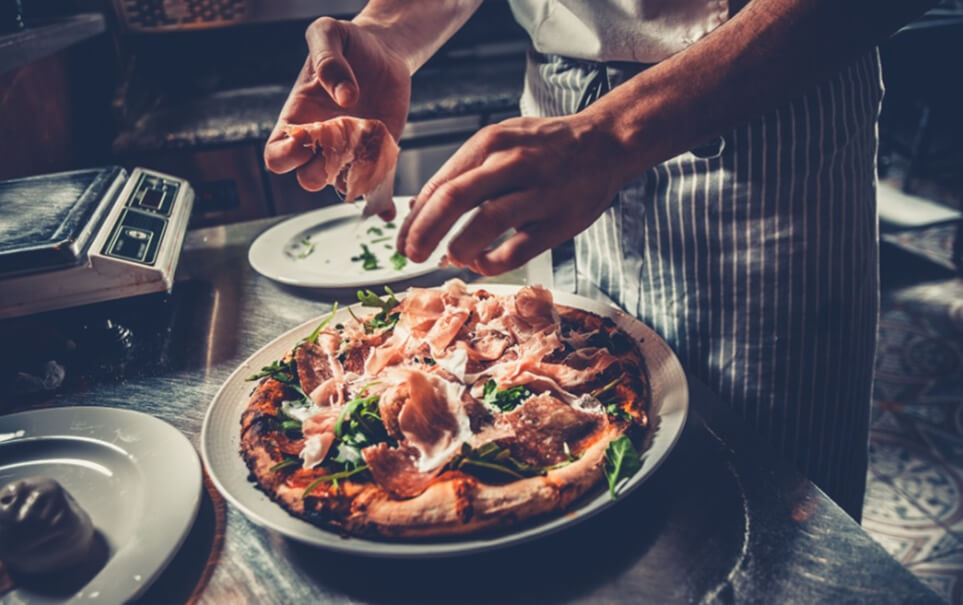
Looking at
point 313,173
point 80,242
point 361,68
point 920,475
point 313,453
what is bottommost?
point 920,475

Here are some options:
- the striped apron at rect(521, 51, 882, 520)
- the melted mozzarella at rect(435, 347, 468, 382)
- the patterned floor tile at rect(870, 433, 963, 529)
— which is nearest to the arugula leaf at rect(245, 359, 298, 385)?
the melted mozzarella at rect(435, 347, 468, 382)

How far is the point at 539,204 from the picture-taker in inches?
31.6

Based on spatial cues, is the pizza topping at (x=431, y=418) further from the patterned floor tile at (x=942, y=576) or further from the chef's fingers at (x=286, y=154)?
the patterned floor tile at (x=942, y=576)

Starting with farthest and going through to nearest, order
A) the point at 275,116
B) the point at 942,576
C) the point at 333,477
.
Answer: the point at 275,116, the point at 942,576, the point at 333,477

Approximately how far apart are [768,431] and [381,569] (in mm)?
836

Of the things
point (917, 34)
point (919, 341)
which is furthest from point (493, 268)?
point (917, 34)

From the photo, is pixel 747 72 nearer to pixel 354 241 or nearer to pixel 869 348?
pixel 869 348

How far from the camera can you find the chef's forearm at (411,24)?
4.47 feet

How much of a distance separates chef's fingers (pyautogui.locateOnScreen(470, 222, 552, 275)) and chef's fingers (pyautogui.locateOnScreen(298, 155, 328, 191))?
379 millimetres

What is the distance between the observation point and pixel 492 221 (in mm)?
803

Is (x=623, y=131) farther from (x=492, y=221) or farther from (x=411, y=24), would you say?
(x=411, y=24)

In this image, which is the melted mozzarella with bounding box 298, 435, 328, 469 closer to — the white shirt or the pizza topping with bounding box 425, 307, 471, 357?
the pizza topping with bounding box 425, 307, 471, 357

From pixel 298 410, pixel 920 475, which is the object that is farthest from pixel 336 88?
pixel 920 475

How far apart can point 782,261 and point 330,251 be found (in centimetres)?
102
